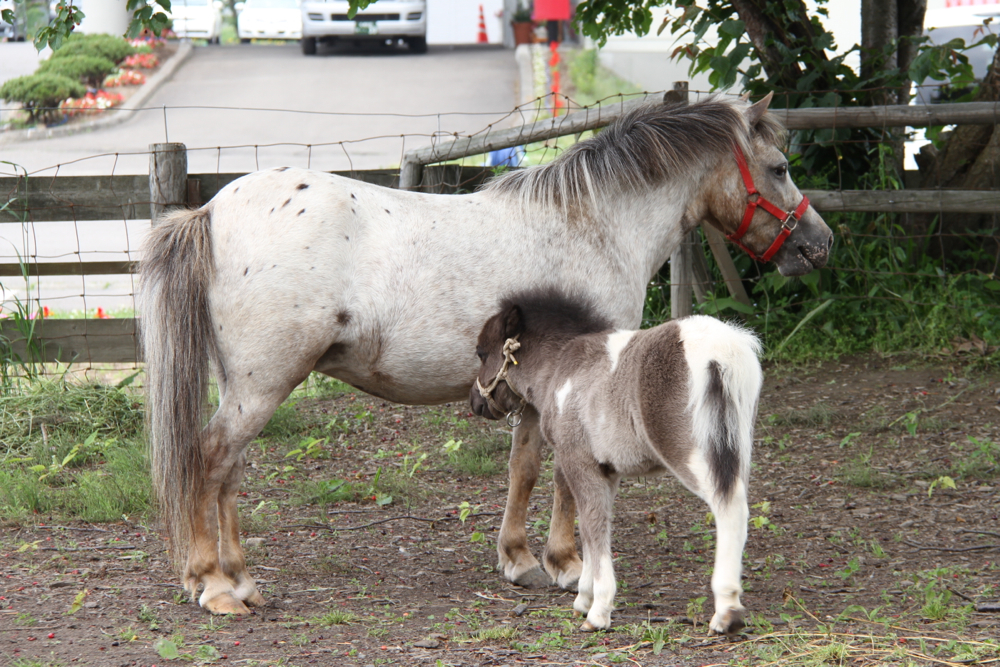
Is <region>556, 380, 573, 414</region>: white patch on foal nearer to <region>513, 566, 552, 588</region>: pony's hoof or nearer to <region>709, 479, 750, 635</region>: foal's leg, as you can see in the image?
<region>709, 479, 750, 635</region>: foal's leg

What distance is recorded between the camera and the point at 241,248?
11.5 feet

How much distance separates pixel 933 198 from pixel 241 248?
14.8 ft

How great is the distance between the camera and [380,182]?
615cm

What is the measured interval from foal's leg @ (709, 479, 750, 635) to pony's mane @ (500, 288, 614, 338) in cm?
88

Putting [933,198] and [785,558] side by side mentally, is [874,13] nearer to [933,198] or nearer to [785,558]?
[933,198]

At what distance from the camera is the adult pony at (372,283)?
3486mm

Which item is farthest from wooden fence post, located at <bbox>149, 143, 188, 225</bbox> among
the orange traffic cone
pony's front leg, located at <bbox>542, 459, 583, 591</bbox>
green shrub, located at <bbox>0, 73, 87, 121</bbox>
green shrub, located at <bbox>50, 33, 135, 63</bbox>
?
the orange traffic cone

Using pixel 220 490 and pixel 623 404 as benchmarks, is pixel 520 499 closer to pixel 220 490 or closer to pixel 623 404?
pixel 623 404

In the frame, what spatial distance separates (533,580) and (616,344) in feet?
3.82

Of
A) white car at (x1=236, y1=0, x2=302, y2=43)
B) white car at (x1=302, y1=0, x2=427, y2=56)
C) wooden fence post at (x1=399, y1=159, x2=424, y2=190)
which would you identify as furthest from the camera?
white car at (x1=236, y1=0, x2=302, y2=43)

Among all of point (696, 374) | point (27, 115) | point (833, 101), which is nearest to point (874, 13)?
point (833, 101)

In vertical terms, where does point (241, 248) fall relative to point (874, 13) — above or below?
below

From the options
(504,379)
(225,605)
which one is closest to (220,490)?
(225,605)

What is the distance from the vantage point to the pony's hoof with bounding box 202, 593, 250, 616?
11.5ft
